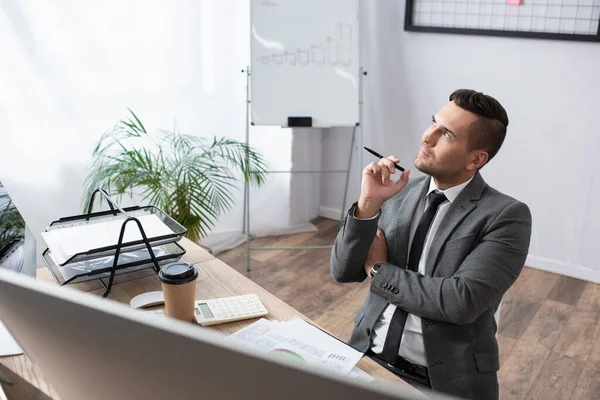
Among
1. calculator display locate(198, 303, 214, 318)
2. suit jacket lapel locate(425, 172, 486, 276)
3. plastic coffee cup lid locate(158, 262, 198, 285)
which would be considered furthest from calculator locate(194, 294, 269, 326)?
suit jacket lapel locate(425, 172, 486, 276)

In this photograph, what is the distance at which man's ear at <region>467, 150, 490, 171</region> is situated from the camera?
4.90 ft

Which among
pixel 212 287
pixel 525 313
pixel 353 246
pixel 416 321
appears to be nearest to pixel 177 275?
pixel 212 287

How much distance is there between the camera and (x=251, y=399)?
0.35 metres

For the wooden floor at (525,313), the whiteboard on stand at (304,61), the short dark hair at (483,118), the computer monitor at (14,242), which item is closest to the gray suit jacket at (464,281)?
the short dark hair at (483,118)

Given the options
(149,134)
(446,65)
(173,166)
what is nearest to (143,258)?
(173,166)

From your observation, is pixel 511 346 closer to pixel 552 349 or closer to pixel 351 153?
pixel 552 349

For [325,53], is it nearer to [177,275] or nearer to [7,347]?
[177,275]

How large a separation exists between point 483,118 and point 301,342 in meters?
0.74

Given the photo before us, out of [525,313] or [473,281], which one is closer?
[473,281]

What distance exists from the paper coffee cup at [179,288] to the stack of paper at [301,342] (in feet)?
0.40

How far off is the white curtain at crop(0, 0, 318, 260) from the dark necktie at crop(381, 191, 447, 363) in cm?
192

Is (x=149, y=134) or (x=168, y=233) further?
(x=149, y=134)

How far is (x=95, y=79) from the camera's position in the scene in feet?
9.18

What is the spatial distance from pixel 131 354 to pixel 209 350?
3.5 inches
